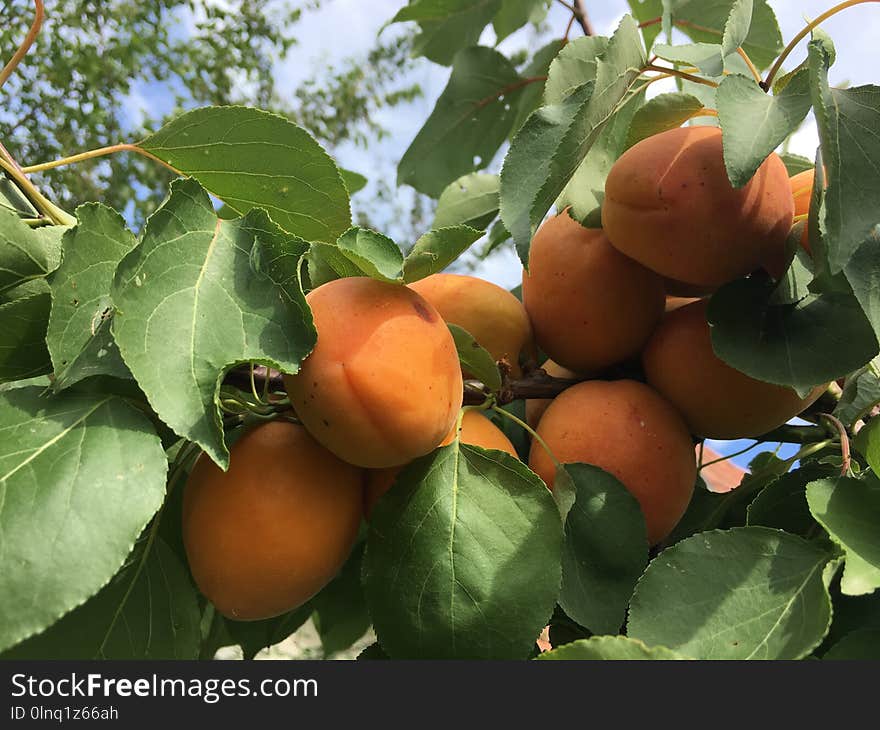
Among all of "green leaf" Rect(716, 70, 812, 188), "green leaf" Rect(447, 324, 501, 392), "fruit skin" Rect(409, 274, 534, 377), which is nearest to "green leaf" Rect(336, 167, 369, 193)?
"fruit skin" Rect(409, 274, 534, 377)

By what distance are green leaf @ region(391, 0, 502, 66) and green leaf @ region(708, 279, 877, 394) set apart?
631 mm

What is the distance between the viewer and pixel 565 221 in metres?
0.62

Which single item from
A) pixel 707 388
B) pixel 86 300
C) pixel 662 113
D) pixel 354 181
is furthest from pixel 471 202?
pixel 86 300

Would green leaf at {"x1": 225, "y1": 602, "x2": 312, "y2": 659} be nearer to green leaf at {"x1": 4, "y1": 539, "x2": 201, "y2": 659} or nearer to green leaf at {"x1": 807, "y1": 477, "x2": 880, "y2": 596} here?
green leaf at {"x1": 4, "y1": 539, "x2": 201, "y2": 659}

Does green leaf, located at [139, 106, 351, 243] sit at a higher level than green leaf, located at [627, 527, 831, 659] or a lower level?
higher

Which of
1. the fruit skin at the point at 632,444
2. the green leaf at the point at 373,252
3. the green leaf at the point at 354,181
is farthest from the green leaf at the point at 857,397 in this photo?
the green leaf at the point at 354,181

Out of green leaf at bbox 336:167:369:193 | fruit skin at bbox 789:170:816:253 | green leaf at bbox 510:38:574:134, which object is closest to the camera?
fruit skin at bbox 789:170:816:253

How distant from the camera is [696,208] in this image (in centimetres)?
50

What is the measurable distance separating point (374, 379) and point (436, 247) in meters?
0.09

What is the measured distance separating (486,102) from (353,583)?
0.59 m

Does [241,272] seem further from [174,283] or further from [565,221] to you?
[565,221]

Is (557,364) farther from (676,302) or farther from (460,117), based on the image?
(460,117)

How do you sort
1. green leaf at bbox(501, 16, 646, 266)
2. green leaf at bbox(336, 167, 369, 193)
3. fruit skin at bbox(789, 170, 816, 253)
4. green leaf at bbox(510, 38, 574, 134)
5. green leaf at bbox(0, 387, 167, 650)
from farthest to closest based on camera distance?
green leaf at bbox(510, 38, 574, 134) < green leaf at bbox(336, 167, 369, 193) < fruit skin at bbox(789, 170, 816, 253) < green leaf at bbox(501, 16, 646, 266) < green leaf at bbox(0, 387, 167, 650)

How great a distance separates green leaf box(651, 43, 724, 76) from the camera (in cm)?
51
